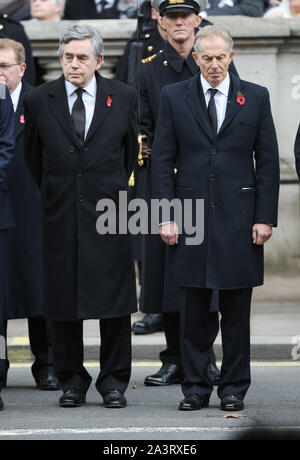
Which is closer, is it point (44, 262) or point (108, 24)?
point (44, 262)

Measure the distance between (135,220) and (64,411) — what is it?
1.19 m

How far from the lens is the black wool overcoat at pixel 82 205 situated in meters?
7.57

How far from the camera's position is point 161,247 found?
848 cm

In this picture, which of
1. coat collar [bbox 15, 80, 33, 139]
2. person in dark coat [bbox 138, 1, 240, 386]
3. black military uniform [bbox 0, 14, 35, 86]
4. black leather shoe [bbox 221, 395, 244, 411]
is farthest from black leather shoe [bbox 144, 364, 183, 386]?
black military uniform [bbox 0, 14, 35, 86]

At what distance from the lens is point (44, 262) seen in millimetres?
7707

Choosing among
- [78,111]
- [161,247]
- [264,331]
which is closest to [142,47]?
[161,247]

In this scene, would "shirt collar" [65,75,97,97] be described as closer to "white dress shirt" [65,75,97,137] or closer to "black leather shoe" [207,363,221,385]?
"white dress shirt" [65,75,97,137]

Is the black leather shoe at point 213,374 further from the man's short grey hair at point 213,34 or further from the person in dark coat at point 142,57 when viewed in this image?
the man's short grey hair at point 213,34

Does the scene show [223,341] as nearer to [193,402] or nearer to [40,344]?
[193,402]

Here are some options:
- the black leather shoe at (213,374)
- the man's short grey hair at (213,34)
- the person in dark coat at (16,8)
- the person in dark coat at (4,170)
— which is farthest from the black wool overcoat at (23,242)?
the person in dark coat at (16,8)

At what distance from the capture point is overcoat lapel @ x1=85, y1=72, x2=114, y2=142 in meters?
7.58

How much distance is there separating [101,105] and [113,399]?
163 cm
